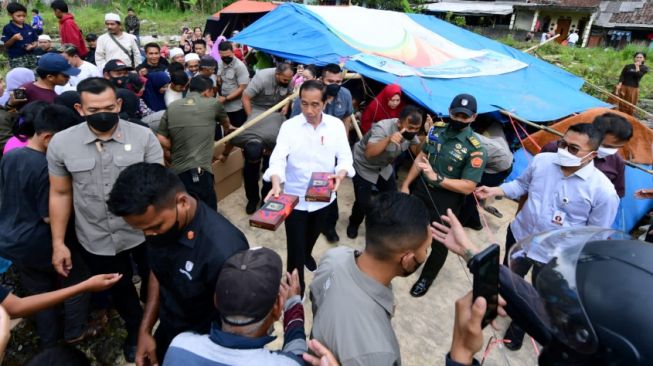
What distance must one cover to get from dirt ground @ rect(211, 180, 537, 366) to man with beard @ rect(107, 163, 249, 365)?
1.28 m

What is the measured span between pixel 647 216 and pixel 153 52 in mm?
6985

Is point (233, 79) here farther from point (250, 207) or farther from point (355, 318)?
point (355, 318)

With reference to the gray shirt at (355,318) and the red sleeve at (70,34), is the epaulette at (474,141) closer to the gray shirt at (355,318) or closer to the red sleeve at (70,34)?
the gray shirt at (355,318)

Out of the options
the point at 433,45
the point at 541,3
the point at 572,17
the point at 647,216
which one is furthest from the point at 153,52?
the point at 572,17

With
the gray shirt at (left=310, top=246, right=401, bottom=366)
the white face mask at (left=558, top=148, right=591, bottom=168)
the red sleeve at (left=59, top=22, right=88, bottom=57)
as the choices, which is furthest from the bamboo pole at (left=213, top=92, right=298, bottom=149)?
the red sleeve at (left=59, top=22, right=88, bottom=57)

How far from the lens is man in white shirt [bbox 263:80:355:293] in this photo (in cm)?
280

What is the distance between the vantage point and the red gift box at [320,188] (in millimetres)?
2606

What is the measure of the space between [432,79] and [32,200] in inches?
191

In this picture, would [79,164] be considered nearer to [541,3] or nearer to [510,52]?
[510,52]

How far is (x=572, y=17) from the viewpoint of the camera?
25.3 m

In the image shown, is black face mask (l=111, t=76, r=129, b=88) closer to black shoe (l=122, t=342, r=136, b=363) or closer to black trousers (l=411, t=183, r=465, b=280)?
black shoe (l=122, t=342, r=136, b=363)

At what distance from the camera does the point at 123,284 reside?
2.53 meters

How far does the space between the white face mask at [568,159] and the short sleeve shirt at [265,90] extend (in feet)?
10.7

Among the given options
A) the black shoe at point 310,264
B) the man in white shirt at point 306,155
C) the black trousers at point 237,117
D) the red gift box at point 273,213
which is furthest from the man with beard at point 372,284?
the black trousers at point 237,117
